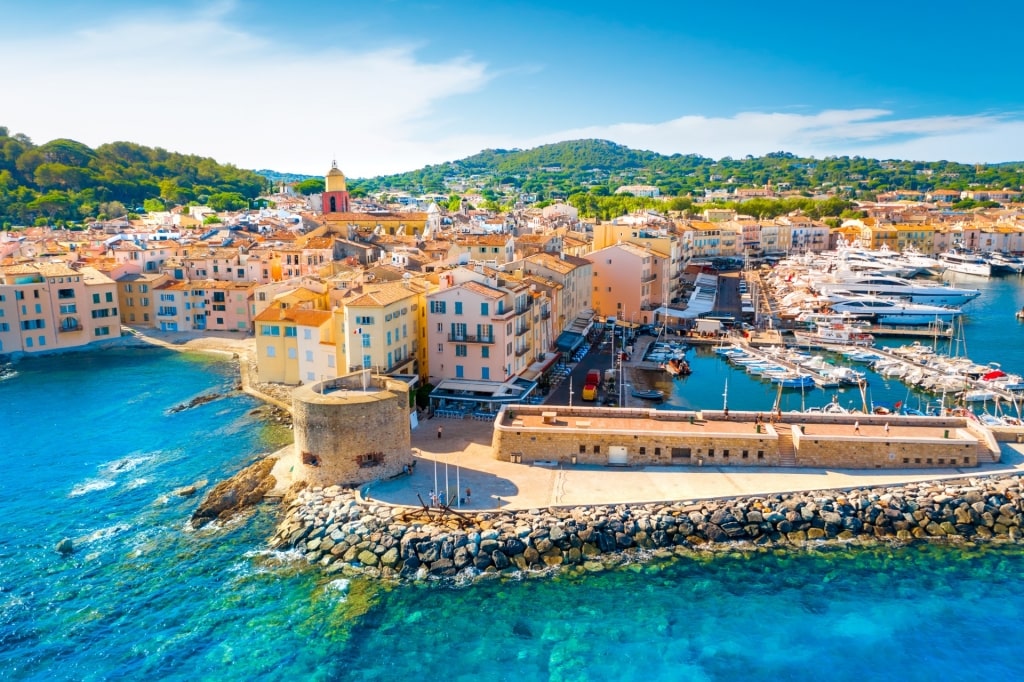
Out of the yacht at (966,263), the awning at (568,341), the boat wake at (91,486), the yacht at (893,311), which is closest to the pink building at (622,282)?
the awning at (568,341)

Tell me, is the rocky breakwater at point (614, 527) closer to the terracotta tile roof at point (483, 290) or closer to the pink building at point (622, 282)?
the terracotta tile roof at point (483, 290)

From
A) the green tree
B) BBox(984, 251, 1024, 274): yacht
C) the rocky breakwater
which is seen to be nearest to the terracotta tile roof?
the rocky breakwater

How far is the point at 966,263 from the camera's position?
4343 inches

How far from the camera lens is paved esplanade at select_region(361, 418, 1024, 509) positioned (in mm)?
28672

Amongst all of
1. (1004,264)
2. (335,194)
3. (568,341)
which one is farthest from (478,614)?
(1004,264)

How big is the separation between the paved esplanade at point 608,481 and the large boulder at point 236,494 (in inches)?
193

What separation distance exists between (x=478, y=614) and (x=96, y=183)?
134 metres

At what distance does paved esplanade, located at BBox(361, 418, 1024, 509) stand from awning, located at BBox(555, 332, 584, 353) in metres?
18.1

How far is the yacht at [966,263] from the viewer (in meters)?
107

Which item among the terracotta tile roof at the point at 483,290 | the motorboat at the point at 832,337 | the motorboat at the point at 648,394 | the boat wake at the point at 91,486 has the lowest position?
the boat wake at the point at 91,486

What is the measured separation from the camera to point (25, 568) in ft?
87.2

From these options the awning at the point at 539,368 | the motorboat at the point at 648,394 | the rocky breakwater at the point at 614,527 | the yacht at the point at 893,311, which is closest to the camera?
the rocky breakwater at the point at 614,527

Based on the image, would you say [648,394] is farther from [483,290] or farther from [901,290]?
[901,290]

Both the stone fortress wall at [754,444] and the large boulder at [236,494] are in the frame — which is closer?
the large boulder at [236,494]
